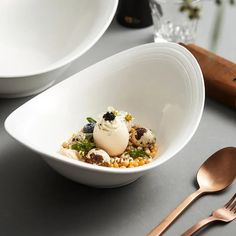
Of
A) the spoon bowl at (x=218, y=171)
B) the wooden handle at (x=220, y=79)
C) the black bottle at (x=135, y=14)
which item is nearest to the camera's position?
the spoon bowl at (x=218, y=171)

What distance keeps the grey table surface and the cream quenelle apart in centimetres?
7

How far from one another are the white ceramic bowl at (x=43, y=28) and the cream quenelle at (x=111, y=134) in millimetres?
241

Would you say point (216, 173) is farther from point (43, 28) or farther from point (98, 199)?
point (43, 28)

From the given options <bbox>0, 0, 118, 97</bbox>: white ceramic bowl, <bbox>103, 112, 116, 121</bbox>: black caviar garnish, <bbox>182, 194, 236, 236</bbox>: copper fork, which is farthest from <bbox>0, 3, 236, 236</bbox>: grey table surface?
<bbox>0, 0, 118, 97</bbox>: white ceramic bowl

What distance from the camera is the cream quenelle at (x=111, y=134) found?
0.79 m

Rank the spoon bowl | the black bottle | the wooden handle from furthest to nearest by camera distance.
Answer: the black bottle
the wooden handle
the spoon bowl

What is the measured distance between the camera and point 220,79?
98 cm

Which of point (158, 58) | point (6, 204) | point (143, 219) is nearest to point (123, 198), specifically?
point (143, 219)

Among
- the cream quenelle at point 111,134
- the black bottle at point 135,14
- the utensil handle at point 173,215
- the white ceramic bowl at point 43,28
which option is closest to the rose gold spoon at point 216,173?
the utensil handle at point 173,215

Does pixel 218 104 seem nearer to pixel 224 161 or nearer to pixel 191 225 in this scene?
pixel 224 161

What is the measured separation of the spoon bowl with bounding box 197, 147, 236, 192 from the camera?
2.58 ft

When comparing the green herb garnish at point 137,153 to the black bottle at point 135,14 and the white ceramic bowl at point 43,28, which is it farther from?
the black bottle at point 135,14

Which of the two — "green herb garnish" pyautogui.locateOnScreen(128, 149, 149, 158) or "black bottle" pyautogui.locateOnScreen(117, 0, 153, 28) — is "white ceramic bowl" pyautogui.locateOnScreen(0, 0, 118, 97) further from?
"green herb garnish" pyautogui.locateOnScreen(128, 149, 149, 158)

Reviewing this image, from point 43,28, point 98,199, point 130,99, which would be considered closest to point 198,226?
point 98,199
